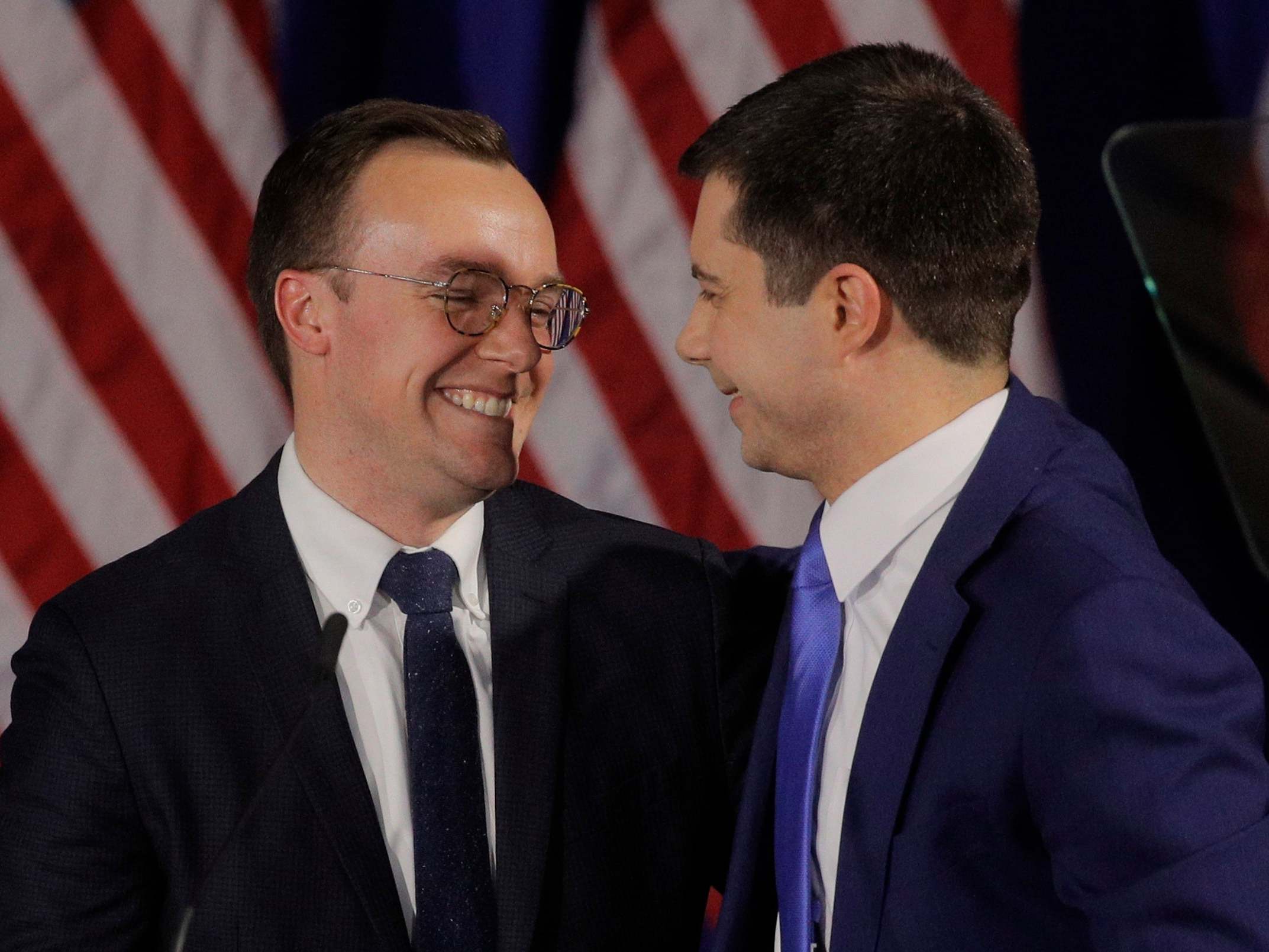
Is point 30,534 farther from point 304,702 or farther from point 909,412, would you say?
point 909,412

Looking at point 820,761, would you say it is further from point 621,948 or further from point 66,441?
point 66,441

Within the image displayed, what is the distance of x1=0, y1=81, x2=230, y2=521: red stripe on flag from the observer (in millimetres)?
2209

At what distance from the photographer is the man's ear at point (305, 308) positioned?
1.60 m

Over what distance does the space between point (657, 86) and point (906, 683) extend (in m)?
1.40

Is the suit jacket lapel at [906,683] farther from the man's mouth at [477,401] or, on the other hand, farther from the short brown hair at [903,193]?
the man's mouth at [477,401]

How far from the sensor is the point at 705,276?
149cm

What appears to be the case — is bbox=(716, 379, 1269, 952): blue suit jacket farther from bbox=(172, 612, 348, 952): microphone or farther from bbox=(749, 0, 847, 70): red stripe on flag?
bbox=(749, 0, 847, 70): red stripe on flag

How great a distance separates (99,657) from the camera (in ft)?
4.72

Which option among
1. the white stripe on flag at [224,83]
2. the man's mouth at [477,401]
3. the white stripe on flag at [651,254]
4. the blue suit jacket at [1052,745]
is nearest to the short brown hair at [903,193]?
the blue suit jacket at [1052,745]

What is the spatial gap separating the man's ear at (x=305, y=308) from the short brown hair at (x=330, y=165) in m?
0.02

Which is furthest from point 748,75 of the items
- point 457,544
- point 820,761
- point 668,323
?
point 820,761

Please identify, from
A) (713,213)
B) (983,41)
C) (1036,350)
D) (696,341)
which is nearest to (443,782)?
(696,341)

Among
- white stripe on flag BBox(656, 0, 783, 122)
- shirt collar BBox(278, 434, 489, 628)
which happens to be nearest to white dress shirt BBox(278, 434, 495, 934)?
shirt collar BBox(278, 434, 489, 628)

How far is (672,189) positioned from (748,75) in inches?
8.7
